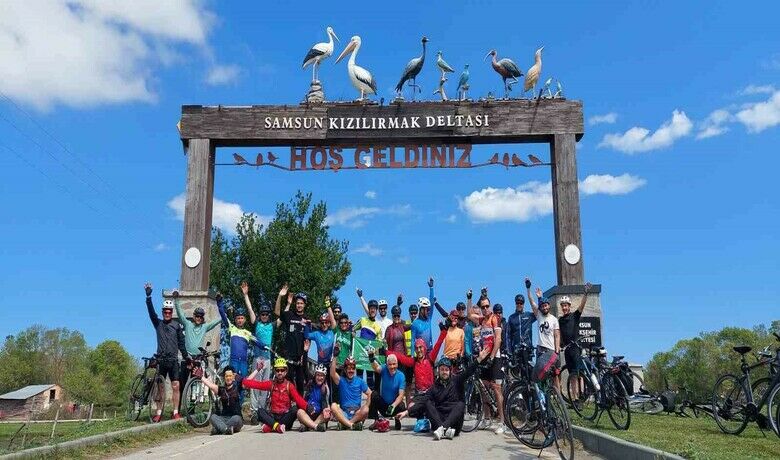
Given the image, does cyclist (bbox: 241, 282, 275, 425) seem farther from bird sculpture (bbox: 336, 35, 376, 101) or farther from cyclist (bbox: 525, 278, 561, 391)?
bird sculpture (bbox: 336, 35, 376, 101)

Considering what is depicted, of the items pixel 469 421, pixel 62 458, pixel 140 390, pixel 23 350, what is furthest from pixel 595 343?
pixel 23 350

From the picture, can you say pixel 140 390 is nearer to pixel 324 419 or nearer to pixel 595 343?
pixel 324 419

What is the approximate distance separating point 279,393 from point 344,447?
213 cm

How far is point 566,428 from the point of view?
271 inches

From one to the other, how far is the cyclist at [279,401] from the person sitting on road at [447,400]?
2019mm

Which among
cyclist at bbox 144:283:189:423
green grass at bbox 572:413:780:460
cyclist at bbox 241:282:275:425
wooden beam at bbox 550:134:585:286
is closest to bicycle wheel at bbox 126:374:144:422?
cyclist at bbox 144:283:189:423

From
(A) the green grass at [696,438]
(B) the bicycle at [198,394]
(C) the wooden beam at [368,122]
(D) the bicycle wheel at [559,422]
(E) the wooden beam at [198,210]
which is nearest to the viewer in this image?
(A) the green grass at [696,438]

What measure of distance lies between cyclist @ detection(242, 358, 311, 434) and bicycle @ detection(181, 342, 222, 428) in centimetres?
86

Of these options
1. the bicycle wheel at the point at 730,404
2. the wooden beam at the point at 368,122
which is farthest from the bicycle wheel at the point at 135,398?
the bicycle wheel at the point at 730,404

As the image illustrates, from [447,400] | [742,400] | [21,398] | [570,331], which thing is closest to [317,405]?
[447,400]

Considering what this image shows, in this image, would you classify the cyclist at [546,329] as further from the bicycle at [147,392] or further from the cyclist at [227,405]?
the bicycle at [147,392]

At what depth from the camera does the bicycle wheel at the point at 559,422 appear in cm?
692

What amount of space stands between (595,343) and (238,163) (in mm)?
9220

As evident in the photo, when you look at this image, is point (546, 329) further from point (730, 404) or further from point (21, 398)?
point (21, 398)
